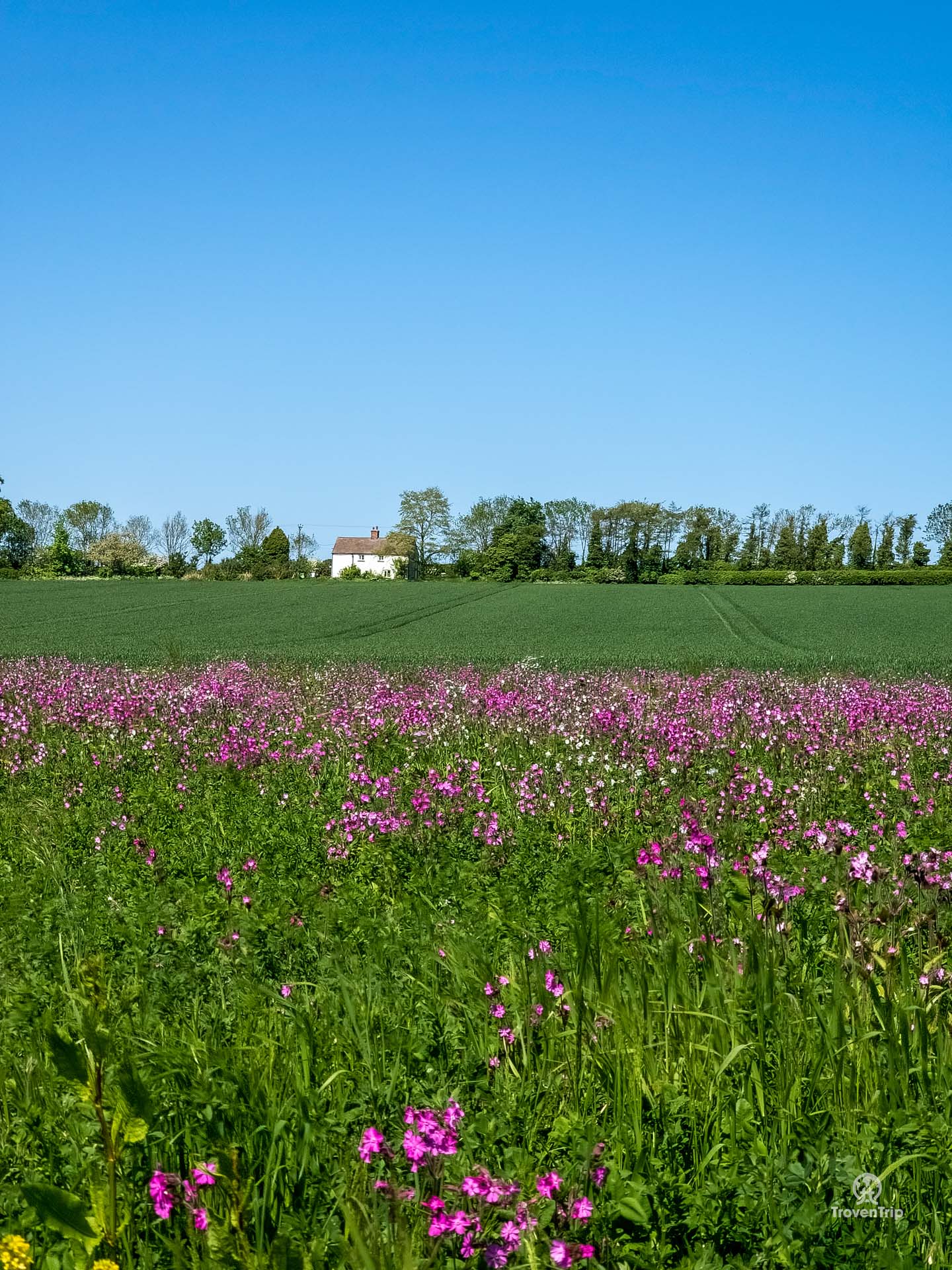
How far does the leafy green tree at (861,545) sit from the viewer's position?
11219cm

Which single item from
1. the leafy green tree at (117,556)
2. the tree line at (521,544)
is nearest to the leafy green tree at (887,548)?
the tree line at (521,544)

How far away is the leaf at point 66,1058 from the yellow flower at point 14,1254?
344 millimetres

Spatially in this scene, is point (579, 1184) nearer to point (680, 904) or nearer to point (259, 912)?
point (680, 904)

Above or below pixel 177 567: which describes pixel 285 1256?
below

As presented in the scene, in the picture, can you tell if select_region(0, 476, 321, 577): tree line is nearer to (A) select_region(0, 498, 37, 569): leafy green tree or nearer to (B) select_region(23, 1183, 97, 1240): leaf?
(A) select_region(0, 498, 37, 569): leafy green tree

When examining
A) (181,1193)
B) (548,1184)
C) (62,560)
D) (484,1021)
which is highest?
(62,560)

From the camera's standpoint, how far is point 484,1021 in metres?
3.72

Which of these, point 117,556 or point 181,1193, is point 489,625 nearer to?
point 181,1193

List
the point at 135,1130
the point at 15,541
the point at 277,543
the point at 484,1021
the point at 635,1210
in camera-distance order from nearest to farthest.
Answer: the point at 135,1130, the point at 635,1210, the point at 484,1021, the point at 15,541, the point at 277,543

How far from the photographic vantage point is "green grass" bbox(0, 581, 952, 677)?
77.9 ft

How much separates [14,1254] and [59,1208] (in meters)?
0.21

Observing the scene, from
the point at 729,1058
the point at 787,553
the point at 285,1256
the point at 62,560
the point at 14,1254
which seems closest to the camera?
the point at 14,1254

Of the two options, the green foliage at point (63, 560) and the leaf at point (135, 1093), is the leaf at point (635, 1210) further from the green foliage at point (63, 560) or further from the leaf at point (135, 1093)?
the green foliage at point (63, 560)

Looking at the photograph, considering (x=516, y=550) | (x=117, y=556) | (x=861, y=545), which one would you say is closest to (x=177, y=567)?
(x=117, y=556)
